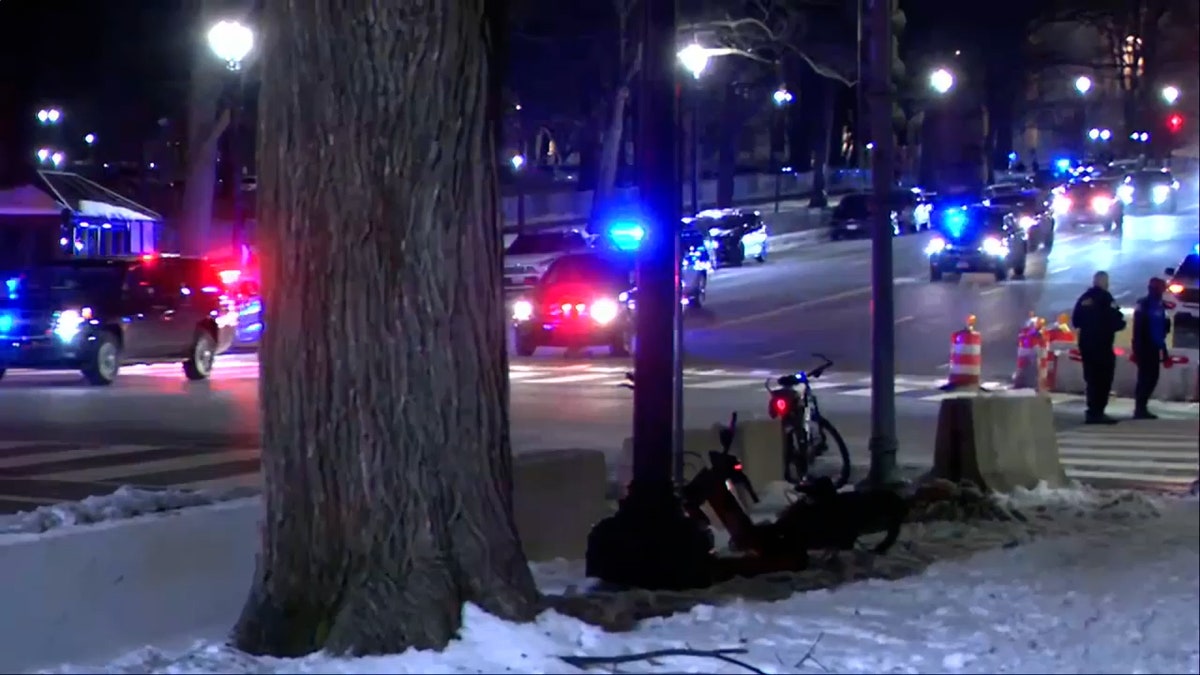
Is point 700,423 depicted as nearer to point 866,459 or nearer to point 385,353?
point 866,459

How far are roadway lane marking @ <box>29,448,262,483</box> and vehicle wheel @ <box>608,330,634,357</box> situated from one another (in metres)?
13.5

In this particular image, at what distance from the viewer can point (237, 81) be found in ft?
131

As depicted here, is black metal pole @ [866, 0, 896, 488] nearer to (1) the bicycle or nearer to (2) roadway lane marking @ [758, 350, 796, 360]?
(1) the bicycle

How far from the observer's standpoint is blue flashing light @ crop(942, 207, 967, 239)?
4446 centimetres

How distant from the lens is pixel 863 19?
13.9 m

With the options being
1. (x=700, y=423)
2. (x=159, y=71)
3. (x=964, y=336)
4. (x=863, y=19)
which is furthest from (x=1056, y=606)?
(x=159, y=71)

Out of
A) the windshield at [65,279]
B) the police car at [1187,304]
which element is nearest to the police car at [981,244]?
the police car at [1187,304]

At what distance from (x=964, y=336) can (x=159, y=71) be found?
3391 cm

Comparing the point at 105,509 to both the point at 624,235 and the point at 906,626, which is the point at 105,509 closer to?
the point at 906,626

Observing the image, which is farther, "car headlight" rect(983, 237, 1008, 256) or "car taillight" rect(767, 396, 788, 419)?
"car headlight" rect(983, 237, 1008, 256)

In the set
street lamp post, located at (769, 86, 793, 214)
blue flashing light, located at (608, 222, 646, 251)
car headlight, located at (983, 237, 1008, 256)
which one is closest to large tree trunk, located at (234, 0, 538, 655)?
blue flashing light, located at (608, 222, 646, 251)

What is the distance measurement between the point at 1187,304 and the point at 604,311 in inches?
387

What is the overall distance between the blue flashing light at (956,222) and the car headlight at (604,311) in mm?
16135

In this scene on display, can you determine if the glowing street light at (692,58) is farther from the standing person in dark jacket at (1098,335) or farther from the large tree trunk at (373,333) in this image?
the large tree trunk at (373,333)
